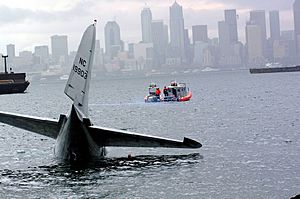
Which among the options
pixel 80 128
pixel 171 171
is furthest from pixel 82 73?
pixel 171 171

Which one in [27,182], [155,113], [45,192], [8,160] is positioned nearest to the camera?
[45,192]

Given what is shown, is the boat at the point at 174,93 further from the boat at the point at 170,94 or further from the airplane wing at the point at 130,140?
the airplane wing at the point at 130,140

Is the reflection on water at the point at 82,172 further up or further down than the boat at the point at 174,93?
further down

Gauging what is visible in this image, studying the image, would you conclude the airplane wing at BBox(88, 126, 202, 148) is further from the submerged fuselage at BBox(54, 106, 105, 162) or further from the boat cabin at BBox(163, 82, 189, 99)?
the boat cabin at BBox(163, 82, 189, 99)

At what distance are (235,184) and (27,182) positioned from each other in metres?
Result: 14.3

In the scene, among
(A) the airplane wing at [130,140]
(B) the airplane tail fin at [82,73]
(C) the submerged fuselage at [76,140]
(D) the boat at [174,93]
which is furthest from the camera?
(D) the boat at [174,93]

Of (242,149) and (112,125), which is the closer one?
(242,149)

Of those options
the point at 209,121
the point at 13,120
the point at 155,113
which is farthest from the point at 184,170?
the point at 155,113

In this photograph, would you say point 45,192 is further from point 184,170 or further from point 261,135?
point 261,135

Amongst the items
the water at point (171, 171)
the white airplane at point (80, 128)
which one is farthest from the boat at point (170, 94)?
the white airplane at point (80, 128)

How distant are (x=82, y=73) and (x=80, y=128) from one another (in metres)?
4.92

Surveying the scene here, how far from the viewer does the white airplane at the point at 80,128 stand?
43.3 meters

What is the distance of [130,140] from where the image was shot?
139ft

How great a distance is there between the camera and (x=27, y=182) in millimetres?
40156
